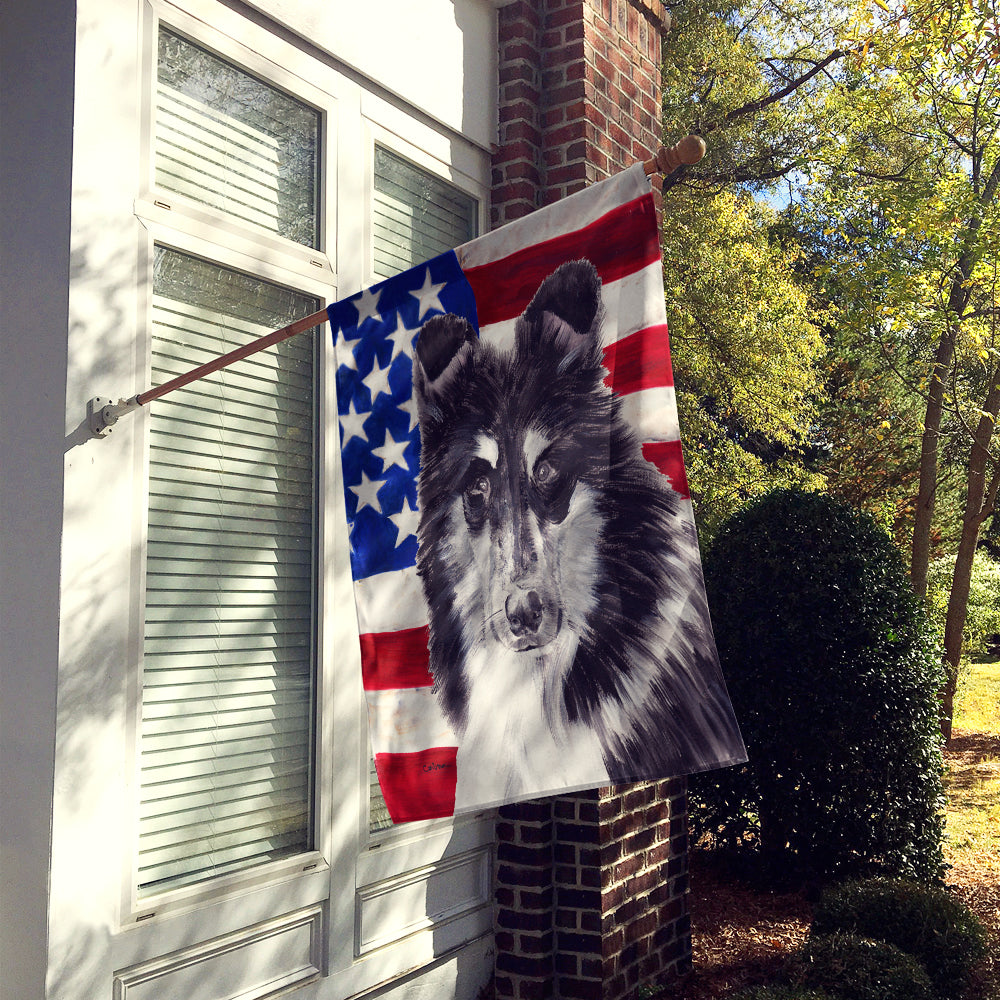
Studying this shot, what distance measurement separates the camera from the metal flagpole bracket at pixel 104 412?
109 inches

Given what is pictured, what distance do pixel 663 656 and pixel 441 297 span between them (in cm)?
105

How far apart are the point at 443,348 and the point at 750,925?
4267mm

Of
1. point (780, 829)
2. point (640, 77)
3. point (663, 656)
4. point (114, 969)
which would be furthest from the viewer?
point (780, 829)

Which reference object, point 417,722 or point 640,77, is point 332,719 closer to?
point 417,722

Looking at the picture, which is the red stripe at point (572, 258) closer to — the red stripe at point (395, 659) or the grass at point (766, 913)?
the red stripe at point (395, 659)

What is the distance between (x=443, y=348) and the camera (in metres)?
2.52

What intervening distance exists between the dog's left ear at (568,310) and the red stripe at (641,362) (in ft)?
0.27

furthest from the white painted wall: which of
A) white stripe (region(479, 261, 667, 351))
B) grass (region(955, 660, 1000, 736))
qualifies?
grass (region(955, 660, 1000, 736))

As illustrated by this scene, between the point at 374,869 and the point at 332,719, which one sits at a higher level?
the point at 332,719

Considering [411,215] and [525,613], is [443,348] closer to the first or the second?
[525,613]

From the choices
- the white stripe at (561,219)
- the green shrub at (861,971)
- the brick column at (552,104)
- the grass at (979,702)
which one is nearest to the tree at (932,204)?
the grass at (979,702)

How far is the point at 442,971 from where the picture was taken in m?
4.04

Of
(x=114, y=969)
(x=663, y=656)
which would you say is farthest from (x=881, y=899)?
(x=114, y=969)

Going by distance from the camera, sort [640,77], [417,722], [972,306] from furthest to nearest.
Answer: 1. [972,306]
2. [640,77]
3. [417,722]
